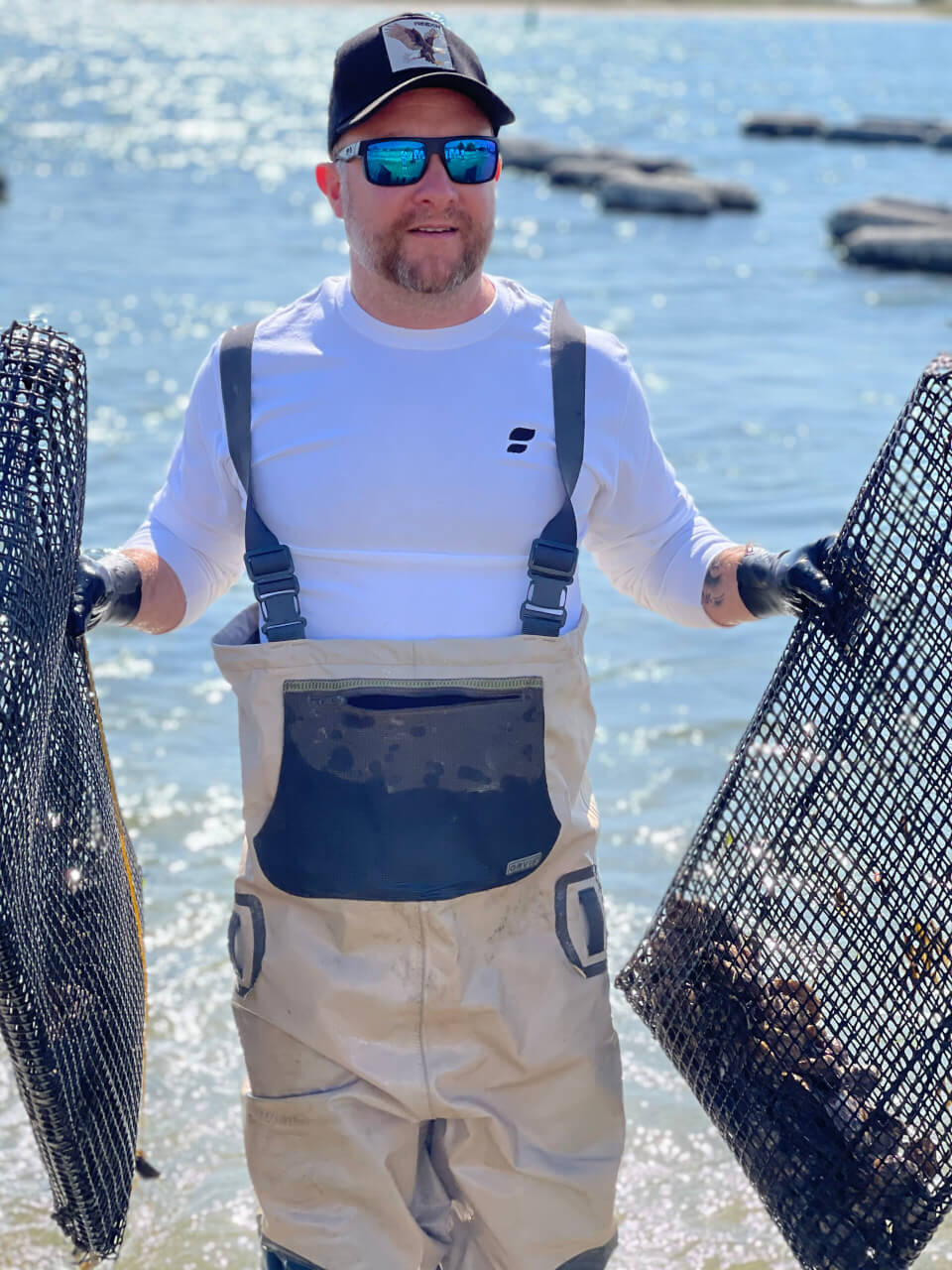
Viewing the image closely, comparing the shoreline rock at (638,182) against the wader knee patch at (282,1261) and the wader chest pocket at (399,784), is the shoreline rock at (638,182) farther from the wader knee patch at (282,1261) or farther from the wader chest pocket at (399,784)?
the wader knee patch at (282,1261)

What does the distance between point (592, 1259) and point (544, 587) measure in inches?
45.1

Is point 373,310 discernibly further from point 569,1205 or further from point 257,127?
point 257,127

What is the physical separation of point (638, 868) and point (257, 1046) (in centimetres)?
278

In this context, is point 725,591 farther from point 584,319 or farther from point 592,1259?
point 584,319

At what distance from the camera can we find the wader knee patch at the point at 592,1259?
Answer: 8.91ft

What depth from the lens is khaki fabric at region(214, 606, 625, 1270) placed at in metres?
2.57

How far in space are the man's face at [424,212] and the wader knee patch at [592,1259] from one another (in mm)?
1610

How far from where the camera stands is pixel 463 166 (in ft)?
8.49

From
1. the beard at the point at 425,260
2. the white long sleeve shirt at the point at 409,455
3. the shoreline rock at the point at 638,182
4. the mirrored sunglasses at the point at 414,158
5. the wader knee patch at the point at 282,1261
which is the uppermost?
the mirrored sunglasses at the point at 414,158

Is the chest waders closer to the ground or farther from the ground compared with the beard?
closer to the ground

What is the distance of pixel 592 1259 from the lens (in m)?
2.75

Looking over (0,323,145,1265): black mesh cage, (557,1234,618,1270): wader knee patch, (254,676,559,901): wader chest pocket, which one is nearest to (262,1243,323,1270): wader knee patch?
(0,323,145,1265): black mesh cage

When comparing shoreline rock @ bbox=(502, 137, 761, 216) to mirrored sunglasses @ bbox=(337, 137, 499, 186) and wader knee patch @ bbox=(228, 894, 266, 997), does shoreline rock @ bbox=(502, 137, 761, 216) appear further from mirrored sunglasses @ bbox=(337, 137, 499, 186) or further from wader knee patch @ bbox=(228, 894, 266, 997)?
wader knee patch @ bbox=(228, 894, 266, 997)

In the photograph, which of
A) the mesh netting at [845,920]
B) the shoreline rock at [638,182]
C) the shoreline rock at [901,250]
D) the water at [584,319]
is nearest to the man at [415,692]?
the mesh netting at [845,920]
